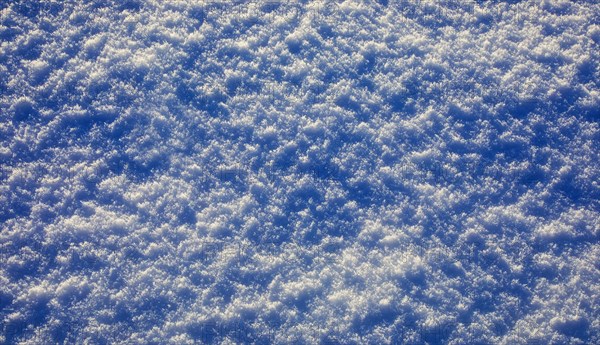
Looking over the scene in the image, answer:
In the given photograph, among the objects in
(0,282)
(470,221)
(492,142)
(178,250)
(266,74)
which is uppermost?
(266,74)

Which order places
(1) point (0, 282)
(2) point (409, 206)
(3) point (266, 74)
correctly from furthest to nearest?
A: (3) point (266, 74) < (2) point (409, 206) < (1) point (0, 282)

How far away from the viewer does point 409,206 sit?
210cm

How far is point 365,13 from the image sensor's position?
241 centimetres

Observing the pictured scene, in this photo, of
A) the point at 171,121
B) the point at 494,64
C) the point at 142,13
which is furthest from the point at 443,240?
the point at 142,13

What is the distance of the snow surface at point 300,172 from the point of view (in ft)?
6.40

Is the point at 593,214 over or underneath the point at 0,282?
over

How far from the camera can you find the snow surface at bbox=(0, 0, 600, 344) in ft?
6.40

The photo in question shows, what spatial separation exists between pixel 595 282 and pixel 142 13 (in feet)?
8.35

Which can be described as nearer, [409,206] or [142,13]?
[409,206]

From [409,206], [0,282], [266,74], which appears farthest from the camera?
[266,74]

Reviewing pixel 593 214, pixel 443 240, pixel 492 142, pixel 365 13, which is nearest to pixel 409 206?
pixel 443 240

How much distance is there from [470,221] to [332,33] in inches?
46.1

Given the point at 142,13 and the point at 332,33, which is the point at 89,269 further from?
the point at 332,33

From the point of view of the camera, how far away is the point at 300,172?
7.01ft
